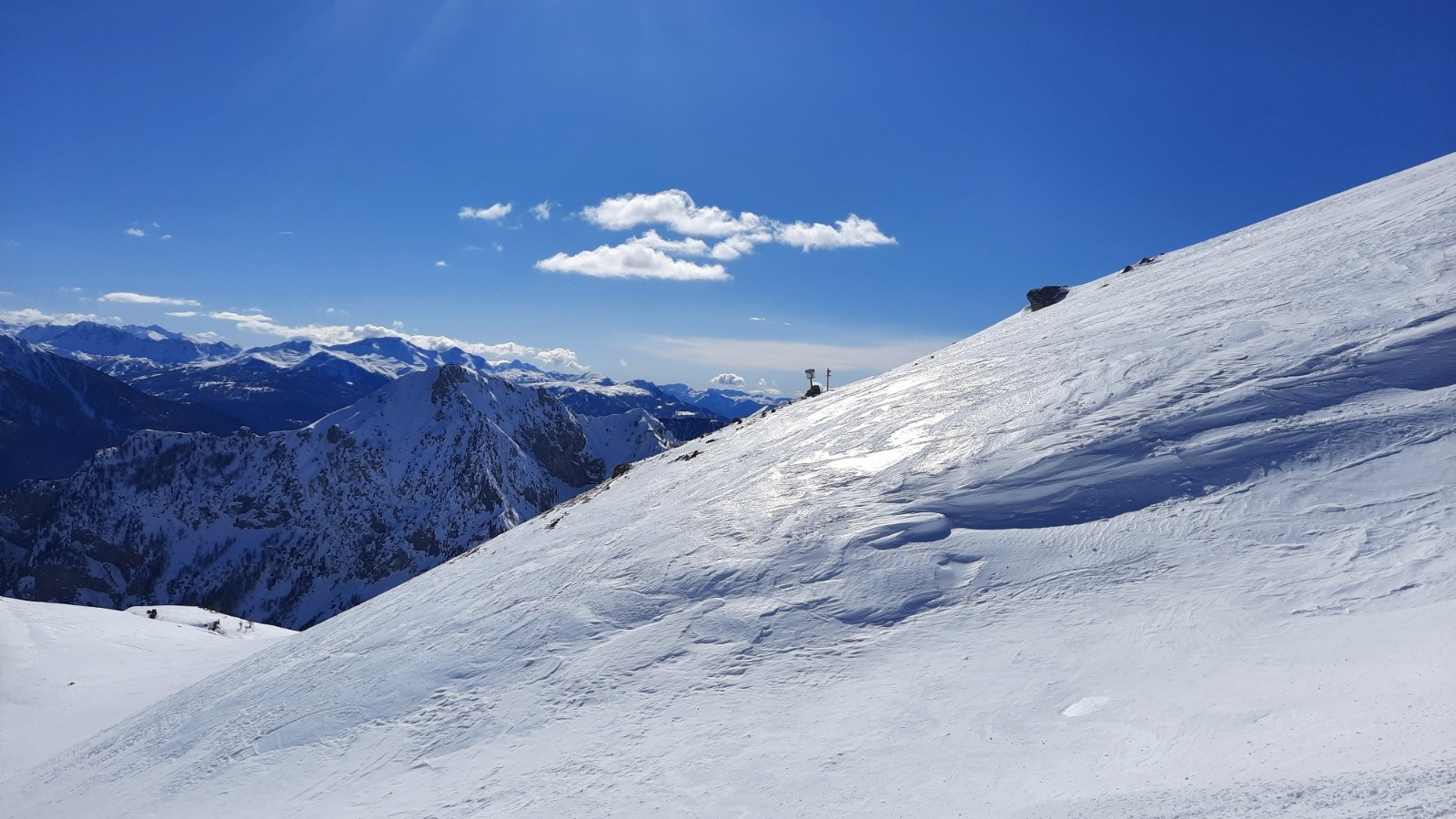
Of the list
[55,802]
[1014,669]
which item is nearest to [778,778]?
[1014,669]

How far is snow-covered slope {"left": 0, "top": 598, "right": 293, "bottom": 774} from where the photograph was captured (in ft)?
71.6

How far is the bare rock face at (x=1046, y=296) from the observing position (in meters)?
37.1

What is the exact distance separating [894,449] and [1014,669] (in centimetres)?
880

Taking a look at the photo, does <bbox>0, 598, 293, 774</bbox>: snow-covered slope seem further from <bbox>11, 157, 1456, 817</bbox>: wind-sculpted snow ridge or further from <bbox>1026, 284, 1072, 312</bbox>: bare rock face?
<bbox>1026, 284, 1072, 312</bbox>: bare rock face

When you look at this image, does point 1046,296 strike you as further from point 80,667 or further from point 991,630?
point 80,667

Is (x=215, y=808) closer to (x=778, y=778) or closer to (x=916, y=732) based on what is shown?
(x=778, y=778)

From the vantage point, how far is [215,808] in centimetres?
1254

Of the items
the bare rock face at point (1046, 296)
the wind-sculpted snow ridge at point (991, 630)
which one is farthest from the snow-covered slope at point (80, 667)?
the bare rock face at point (1046, 296)

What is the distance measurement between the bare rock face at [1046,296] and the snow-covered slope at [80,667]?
40609 millimetres

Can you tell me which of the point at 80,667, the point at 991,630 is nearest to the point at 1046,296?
the point at 991,630

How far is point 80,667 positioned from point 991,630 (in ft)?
117

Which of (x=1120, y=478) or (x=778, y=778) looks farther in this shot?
(x=1120, y=478)

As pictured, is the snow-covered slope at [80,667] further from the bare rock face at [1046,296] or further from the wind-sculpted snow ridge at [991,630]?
the bare rock face at [1046,296]

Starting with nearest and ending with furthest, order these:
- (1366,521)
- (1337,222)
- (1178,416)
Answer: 1. (1366,521)
2. (1178,416)
3. (1337,222)
